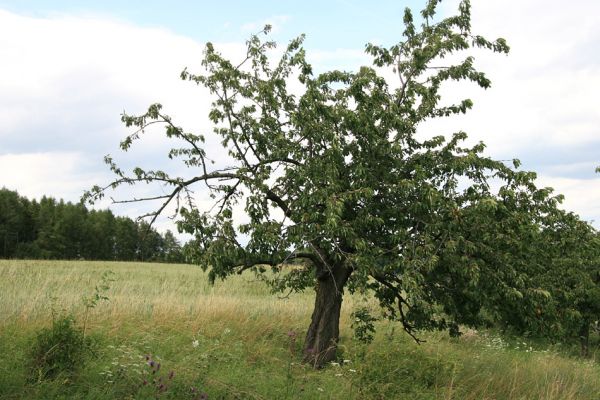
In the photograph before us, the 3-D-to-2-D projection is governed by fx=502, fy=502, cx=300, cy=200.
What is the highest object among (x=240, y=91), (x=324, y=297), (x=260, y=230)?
(x=240, y=91)

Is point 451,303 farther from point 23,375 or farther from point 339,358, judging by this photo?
point 23,375

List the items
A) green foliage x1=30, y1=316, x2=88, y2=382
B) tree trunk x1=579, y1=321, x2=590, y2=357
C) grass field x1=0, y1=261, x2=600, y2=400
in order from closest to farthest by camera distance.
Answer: green foliage x1=30, y1=316, x2=88, y2=382, grass field x1=0, y1=261, x2=600, y2=400, tree trunk x1=579, y1=321, x2=590, y2=357

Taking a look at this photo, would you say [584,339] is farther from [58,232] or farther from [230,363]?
[58,232]

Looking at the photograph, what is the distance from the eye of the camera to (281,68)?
993 centimetres

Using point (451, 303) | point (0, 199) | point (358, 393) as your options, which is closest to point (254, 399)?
point (358, 393)

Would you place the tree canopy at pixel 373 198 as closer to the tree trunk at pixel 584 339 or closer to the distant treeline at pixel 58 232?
the tree trunk at pixel 584 339

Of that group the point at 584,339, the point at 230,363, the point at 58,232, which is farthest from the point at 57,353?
the point at 58,232

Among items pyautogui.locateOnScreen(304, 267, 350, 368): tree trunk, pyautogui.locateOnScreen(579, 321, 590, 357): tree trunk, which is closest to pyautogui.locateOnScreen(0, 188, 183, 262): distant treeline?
pyautogui.locateOnScreen(579, 321, 590, 357): tree trunk

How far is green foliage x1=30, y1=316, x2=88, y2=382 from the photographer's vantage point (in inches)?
272

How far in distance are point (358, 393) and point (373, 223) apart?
260 cm

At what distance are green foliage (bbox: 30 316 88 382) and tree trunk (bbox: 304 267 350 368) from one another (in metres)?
4.21

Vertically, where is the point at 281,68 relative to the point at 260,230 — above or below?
above

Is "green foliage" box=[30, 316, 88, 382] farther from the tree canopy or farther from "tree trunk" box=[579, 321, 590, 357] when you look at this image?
"tree trunk" box=[579, 321, 590, 357]

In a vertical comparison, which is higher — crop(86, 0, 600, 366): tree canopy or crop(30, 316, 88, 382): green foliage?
crop(86, 0, 600, 366): tree canopy
